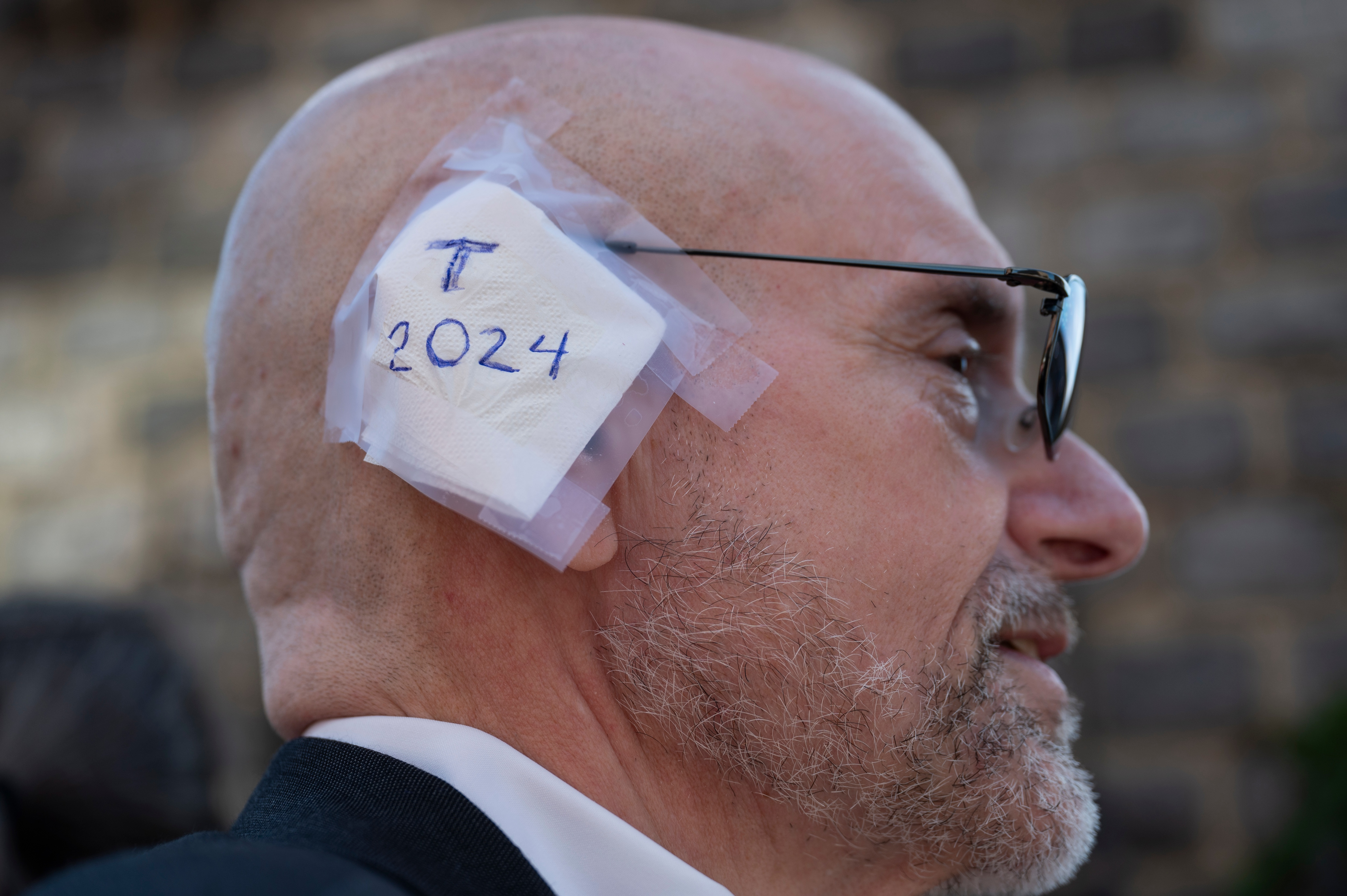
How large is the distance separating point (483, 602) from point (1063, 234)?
203 cm

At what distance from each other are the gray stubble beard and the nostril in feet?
0.67

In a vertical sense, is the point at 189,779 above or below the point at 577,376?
below

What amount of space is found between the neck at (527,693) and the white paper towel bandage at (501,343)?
0.16 m

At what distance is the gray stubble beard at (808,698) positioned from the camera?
1.10 m

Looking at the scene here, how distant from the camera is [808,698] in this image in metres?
1.12

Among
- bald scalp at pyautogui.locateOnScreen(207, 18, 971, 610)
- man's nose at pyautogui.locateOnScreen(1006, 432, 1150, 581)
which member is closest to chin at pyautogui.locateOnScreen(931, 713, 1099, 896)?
man's nose at pyautogui.locateOnScreen(1006, 432, 1150, 581)

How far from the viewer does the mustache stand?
121 centimetres

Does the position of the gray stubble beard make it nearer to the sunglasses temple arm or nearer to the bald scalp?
the bald scalp

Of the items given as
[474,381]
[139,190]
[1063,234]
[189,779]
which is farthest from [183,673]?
[1063,234]

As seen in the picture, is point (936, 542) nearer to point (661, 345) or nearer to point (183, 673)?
point (661, 345)

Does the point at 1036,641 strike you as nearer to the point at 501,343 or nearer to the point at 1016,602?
the point at 1016,602

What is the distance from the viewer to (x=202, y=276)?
10.1ft

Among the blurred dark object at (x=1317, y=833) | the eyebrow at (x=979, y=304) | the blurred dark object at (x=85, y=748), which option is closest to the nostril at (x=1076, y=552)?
the eyebrow at (x=979, y=304)

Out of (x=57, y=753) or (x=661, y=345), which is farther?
(x=57, y=753)
